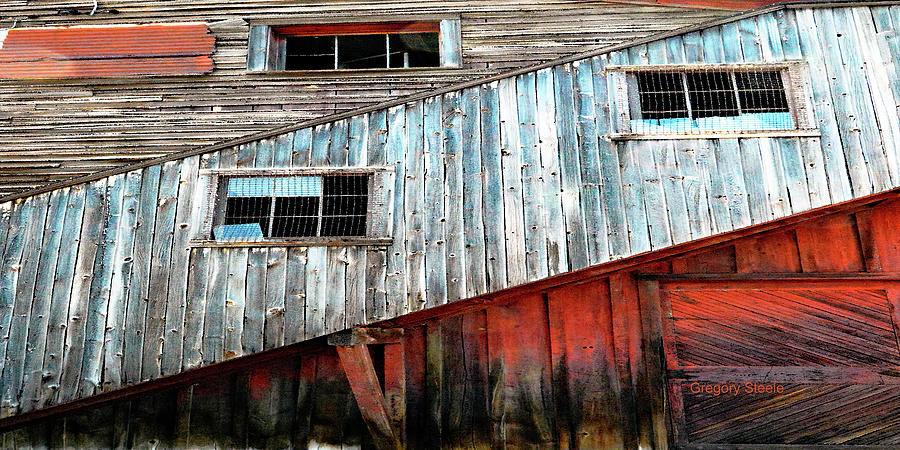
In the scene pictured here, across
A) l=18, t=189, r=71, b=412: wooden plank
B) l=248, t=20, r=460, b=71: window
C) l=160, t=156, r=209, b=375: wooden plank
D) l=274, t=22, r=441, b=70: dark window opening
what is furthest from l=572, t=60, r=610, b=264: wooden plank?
l=18, t=189, r=71, b=412: wooden plank

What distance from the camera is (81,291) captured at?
22.3ft

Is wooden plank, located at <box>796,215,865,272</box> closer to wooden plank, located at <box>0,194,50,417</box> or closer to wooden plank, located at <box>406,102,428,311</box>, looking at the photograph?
wooden plank, located at <box>406,102,428,311</box>

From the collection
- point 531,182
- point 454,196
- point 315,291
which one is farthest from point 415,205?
point 315,291

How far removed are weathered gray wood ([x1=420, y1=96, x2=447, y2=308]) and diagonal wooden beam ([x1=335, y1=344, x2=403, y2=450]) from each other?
2.34 feet

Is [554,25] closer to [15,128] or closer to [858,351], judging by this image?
[858,351]

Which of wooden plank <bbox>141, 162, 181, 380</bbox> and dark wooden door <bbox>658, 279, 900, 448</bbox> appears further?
dark wooden door <bbox>658, 279, 900, 448</bbox>

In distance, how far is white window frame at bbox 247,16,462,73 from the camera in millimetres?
9039

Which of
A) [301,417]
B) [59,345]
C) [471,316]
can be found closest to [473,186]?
[471,316]

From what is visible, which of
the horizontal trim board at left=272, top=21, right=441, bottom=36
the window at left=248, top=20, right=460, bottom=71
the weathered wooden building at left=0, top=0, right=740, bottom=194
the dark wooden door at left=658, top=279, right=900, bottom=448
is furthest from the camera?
the horizontal trim board at left=272, top=21, right=441, bottom=36

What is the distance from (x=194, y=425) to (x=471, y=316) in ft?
9.18

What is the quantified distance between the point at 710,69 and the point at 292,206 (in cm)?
436
